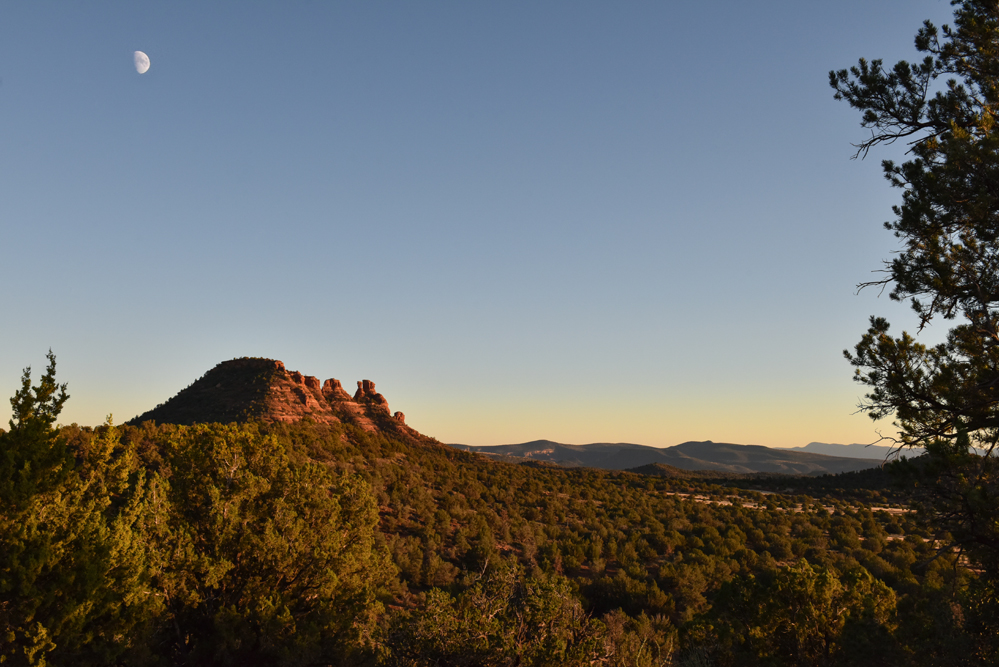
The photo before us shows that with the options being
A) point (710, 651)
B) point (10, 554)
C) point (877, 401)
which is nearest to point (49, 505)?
point (10, 554)

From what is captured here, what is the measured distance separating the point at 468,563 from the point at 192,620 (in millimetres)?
14460

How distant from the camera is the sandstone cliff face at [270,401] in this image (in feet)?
196

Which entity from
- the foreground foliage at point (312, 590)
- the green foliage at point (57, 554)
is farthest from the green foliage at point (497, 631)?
the green foliage at point (57, 554)

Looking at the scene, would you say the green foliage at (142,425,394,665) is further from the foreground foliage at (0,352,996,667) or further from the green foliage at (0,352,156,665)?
the green foliage at (0,352,156,665)

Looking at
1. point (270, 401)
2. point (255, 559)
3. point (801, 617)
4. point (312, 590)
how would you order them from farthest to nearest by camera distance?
point (270, 401) < point (312, 590) < point (255, 559) < point (801, 617)

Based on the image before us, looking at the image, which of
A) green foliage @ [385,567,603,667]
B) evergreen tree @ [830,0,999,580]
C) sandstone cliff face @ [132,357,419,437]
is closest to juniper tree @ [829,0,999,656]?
evergreen tree @ [830,0,999,580]

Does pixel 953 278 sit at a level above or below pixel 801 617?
above

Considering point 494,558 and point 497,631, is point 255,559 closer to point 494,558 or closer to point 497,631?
point 497,631

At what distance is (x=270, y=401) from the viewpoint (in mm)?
63219

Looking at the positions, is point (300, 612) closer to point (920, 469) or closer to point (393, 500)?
point (920, 469)

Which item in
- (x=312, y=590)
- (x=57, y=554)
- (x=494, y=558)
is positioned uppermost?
(x=57, y=554)

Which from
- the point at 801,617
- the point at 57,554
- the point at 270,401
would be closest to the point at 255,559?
the point at 57,554

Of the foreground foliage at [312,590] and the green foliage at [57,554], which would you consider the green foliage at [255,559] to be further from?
the green foliage at [57,554]

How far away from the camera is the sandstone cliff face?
59.7 meters
